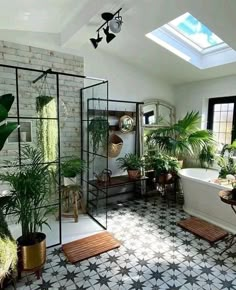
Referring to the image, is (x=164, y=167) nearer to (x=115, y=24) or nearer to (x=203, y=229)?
(x=203, y=229)

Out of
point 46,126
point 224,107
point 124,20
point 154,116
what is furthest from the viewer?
point 154,116

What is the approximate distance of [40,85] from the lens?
3311mm

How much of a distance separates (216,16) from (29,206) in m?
2.78

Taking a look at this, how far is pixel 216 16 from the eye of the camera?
237 cm

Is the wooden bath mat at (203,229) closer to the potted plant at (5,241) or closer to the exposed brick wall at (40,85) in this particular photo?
the exposed brick wall at (40,85)

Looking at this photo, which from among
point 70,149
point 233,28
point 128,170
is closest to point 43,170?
point 70,149

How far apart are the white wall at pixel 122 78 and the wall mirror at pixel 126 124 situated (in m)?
0.40

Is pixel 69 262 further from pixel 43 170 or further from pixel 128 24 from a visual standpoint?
pixel 128 24

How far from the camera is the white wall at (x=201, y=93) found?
3895 millimetres

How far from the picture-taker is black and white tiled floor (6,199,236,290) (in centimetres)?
207

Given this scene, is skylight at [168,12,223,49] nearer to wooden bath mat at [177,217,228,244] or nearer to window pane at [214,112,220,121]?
window pane at [214,112,220,121]

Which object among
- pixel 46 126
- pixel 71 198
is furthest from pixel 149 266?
pixel 46 126

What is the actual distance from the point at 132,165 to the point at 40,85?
2.01m

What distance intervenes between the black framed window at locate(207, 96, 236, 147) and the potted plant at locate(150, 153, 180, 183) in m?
1.08
